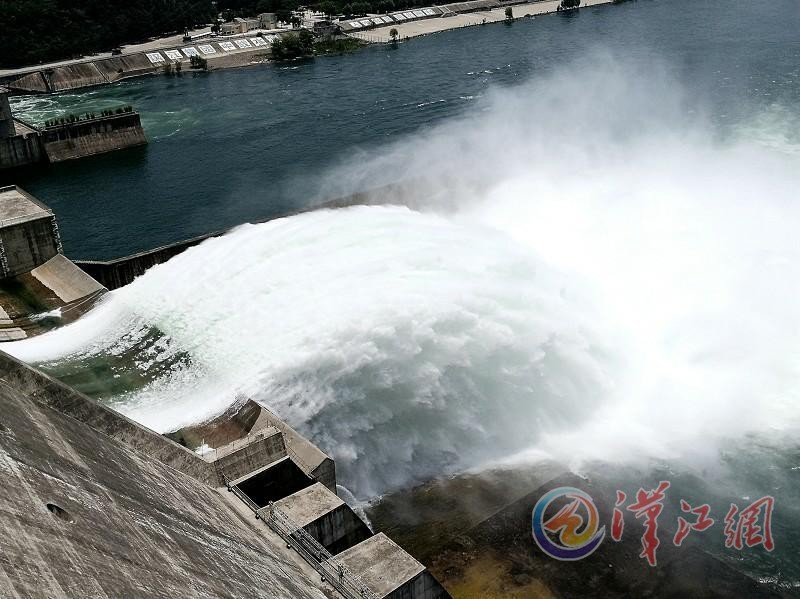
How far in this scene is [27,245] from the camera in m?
33.9

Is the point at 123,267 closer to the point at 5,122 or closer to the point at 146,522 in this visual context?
the point at 146,522

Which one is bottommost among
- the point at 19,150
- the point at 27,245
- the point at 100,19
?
the point at 27,245

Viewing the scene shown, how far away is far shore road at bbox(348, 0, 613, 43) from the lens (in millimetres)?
105062

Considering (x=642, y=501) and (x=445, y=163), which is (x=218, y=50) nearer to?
(x=445, y=163)

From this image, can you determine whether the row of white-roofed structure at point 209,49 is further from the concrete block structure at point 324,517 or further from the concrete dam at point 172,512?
the concrete block structure at point 324,517

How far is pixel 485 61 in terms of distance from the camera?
282ft

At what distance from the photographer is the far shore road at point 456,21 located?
105 meters

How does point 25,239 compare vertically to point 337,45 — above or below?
below

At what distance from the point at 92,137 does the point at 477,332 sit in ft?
161

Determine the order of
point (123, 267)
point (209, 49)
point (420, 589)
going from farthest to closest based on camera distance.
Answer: point (209, 49), point (123, 267), point (420, 589)

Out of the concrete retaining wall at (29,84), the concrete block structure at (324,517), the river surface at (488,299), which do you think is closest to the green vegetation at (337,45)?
the concrete retaining wall at (29,84)

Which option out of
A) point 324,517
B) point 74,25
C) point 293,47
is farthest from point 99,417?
point 74,25

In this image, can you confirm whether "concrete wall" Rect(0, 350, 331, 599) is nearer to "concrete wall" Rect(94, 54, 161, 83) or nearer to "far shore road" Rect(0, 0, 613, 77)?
"concrete wall" Rect(94, 54, 161, 83)

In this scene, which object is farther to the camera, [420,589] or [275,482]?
[275,482]
